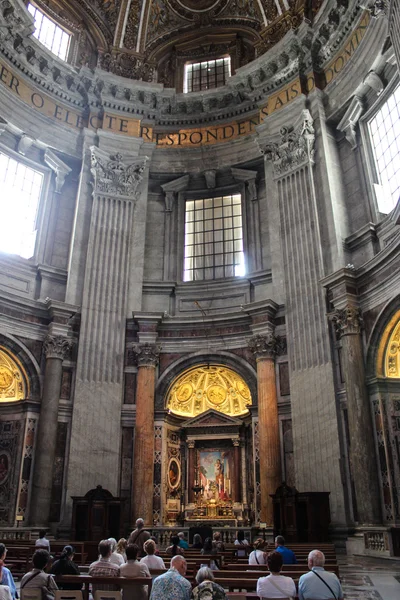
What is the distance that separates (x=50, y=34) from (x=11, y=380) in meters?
13.5

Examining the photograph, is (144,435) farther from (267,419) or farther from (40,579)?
(40,579)

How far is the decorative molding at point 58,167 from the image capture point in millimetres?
19859

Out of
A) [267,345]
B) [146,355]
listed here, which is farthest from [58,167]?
[267,345]

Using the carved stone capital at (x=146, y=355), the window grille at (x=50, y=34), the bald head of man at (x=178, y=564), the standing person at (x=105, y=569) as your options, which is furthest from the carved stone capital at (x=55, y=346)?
the bald head of man at (x=178, y=564)

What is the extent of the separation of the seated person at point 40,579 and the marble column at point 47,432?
11.2 meters

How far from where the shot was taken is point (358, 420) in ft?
47.1

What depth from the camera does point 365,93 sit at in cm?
1739

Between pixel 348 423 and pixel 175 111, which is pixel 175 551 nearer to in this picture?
pixel 348 423

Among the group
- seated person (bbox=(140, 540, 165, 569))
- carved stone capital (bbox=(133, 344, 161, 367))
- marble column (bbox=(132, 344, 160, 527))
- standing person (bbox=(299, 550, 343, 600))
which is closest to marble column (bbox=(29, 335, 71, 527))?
carved stone capital (bbox=(133, 344, 161, 367))

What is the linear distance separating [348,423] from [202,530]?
4.59 meters

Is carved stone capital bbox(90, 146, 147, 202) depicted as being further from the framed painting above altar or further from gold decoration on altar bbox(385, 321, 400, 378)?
gold decoration on altar bbox(385, 321, 400, 378)

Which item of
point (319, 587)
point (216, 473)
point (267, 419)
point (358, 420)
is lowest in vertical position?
point (319, 587)

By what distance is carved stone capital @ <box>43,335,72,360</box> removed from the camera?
1731cm

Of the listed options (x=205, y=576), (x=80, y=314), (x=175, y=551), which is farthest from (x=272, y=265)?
(x=205, y=576)
